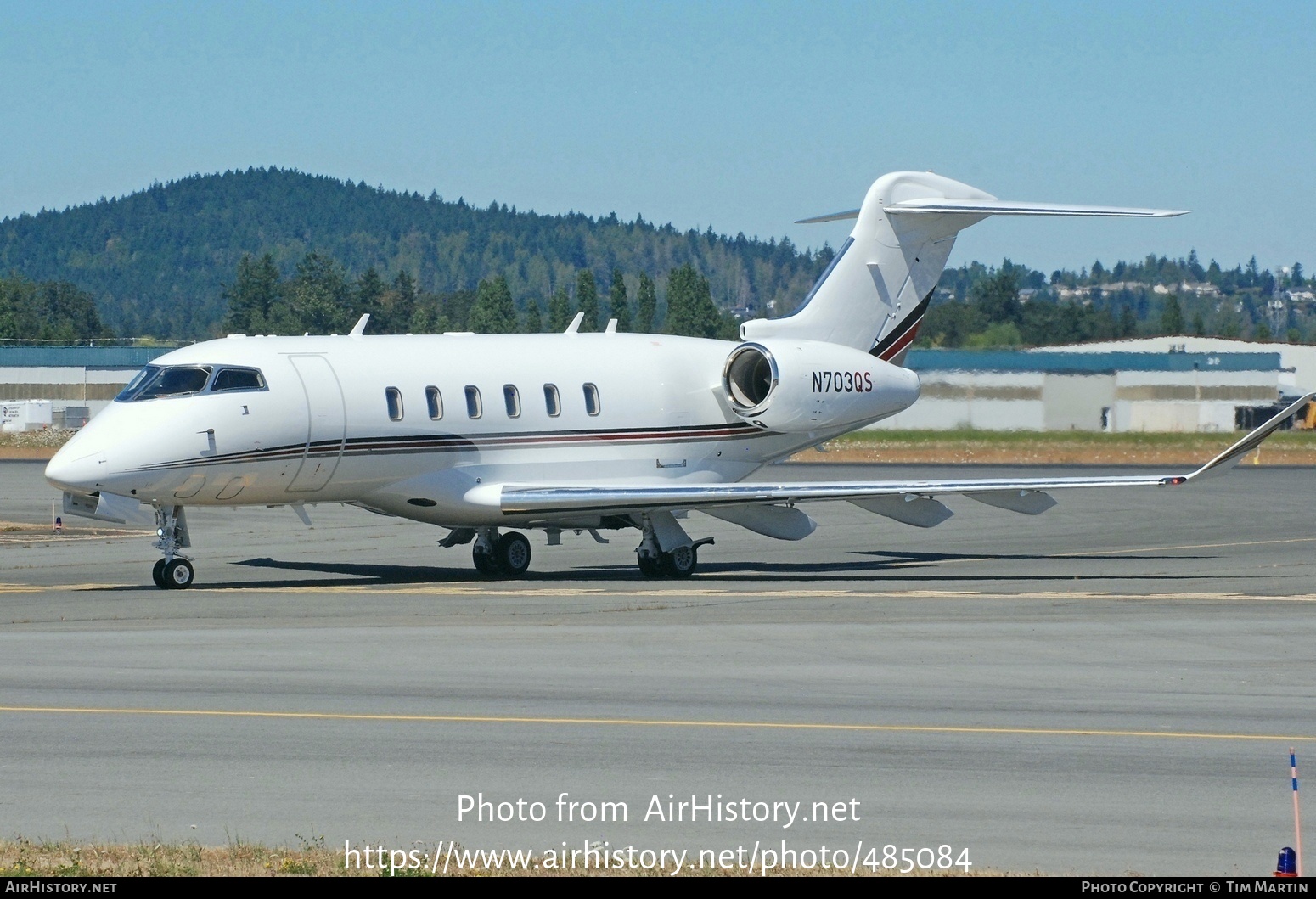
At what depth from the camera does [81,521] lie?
126ft

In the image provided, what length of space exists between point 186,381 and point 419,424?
335 centimetres

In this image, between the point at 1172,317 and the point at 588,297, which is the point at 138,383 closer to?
the point at 1172,317

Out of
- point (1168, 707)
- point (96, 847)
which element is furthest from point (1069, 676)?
point (96, 847)

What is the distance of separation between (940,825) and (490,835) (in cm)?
253

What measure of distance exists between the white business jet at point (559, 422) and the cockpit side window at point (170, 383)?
1.0 inches

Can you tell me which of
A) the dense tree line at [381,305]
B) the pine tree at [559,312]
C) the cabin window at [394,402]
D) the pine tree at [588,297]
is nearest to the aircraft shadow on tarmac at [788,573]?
the cabin window at [394,402]

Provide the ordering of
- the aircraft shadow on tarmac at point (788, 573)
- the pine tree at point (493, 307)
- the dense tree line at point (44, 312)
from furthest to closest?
the dense tree line at point (44, 312)
the pine tree at point (493, 307)
the aircraft shadow on tarmac at point (788, 573)

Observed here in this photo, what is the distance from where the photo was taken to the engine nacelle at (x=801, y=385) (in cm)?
2800

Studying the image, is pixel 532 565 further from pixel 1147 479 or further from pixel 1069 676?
pixel 1069 676

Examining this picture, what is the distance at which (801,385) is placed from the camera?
28031 millimetres

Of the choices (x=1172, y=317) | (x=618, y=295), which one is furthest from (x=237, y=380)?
(x=618, y=295)

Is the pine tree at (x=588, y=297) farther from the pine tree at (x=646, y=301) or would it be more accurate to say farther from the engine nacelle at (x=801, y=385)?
the engine nacelle at (x=801, y=385)

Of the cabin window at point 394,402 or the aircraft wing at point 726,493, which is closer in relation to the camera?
the cabin window at point 394,402

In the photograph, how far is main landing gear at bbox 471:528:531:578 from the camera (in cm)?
2688
